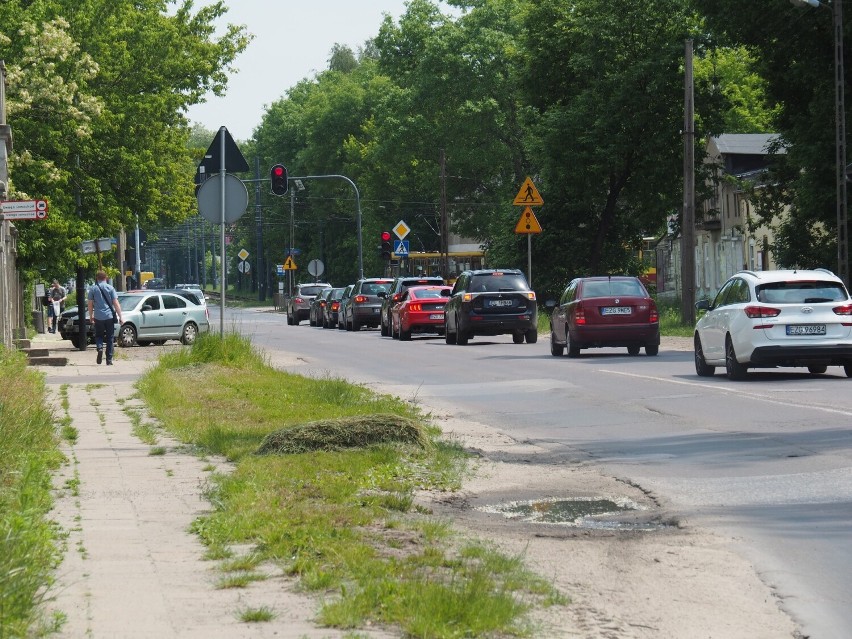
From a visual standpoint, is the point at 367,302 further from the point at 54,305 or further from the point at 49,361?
the point at 49,361

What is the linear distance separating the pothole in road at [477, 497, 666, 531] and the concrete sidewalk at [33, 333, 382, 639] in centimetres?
195

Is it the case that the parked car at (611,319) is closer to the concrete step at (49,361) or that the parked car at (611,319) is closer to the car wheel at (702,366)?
the car wheel at (702,366)

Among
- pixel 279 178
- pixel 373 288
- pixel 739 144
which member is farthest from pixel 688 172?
pixel 739 144

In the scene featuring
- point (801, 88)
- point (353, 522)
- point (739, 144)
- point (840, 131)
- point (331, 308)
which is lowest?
point (353, 522)

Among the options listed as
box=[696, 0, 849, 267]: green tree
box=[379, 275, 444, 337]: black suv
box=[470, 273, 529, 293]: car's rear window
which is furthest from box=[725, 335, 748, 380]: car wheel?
box=[379, 275, 444, 337]: black suv

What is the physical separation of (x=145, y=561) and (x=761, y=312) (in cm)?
1538

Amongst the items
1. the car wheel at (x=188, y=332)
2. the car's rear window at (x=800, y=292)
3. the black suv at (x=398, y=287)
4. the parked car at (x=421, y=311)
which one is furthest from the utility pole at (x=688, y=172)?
the car's rear window at (x=800, y=292)

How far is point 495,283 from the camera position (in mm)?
37562

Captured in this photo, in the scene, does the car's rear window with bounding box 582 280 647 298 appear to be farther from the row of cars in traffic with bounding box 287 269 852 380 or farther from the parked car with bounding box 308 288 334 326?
the parked car with bounding box 308 288 334 326

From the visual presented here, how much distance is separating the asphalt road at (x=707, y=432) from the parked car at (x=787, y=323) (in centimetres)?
36

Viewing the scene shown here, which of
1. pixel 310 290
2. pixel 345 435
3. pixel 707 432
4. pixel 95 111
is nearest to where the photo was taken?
pixel 345 435

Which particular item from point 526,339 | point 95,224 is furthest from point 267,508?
point 95,224

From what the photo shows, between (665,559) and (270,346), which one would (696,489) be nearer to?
(665,559)

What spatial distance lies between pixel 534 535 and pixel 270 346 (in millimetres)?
32517
